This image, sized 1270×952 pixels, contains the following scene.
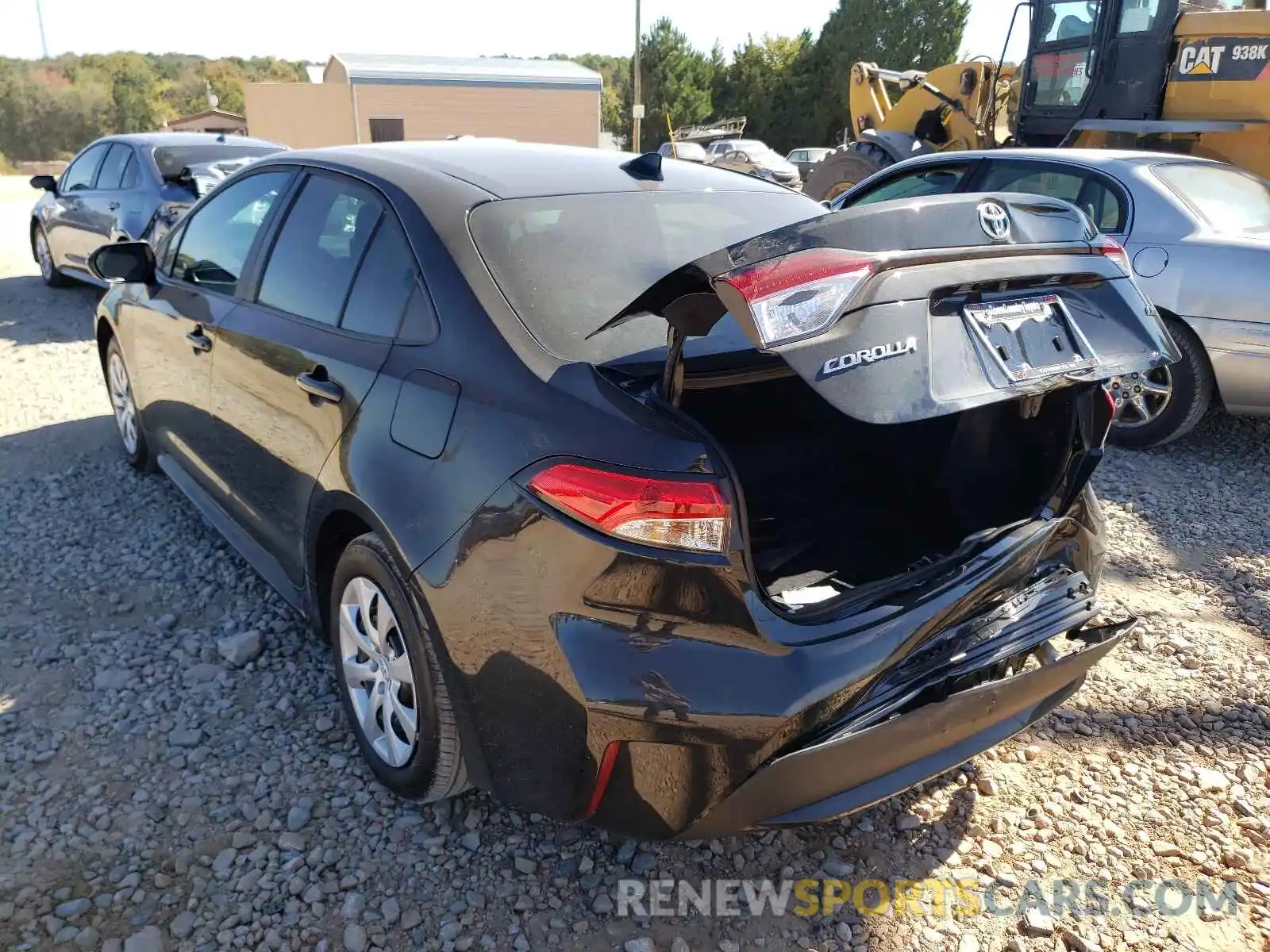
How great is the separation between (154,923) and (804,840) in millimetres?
1573

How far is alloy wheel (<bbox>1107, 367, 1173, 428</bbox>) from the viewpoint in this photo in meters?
5.16

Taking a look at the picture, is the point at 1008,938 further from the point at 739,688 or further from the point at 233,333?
the point at 233,333

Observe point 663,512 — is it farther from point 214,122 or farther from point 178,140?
point 214,122

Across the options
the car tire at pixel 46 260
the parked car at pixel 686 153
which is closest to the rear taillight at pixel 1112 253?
the parked car at pixel 686 153

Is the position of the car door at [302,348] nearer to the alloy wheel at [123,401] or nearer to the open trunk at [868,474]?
the open trunk at [868,474]

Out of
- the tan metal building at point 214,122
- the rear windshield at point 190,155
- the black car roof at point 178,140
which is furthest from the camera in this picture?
the tan metal building at point 214,122

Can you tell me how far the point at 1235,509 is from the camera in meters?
4.52

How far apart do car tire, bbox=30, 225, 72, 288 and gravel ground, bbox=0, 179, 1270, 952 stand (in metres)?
7.31

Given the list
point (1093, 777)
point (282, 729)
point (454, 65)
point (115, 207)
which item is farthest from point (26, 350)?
point (454, 65)

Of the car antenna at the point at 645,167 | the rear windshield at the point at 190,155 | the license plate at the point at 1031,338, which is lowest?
the license plate at the point at 1031,338

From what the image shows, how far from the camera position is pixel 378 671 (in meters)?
2.54

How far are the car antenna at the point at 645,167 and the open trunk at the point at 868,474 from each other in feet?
2.88

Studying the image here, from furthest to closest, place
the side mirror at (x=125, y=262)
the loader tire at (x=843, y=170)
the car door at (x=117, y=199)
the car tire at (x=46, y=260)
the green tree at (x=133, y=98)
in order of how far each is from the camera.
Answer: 1. the green tree at (x=133, y=98)
2. the loader tire at (x=843, y=170)
3. the car tire at (x=46, y=260)
4. the car door at (x=117, y=199)
5. the side mirror at (x=125, y=262)

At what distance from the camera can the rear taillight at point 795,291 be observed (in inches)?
68.4
